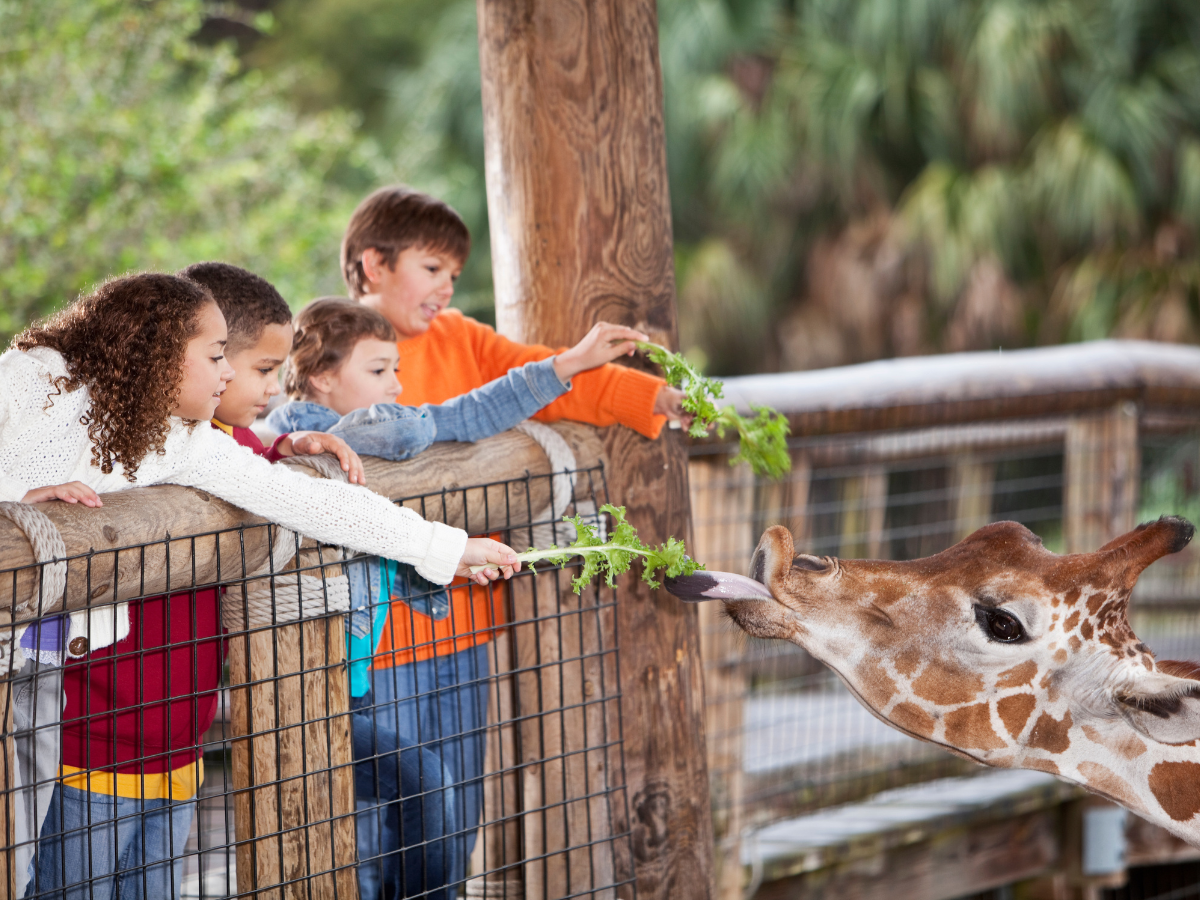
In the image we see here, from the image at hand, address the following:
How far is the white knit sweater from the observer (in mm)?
1612

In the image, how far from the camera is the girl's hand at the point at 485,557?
→ 183cm

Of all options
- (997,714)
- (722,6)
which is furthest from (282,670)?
(722,6)

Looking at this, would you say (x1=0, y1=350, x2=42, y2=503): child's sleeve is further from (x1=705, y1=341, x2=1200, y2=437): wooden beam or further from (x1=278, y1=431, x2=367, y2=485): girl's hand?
(x1=705, y1=341, x2=1200, y2=437): wooden beam

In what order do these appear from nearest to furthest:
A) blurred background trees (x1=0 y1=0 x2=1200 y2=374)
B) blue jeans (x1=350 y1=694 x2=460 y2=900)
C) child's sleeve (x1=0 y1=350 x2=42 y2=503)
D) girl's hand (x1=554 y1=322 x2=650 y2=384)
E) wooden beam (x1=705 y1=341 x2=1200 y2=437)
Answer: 1. child's sleeve (x1=0 y1=350 x2=42 y2=503)
2. blue jeans (x1=350 y1=694 x2=460 y2=900)
3. girl's hand (x1=554 y1=322 x2=650 y2=384)
4. wooden beam (x1=705 y1=341 x2=1200 y2=437)
5. blurred background trees (x1=0 y1=0 x2=1200 y2=374)

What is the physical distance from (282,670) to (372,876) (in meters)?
0.69

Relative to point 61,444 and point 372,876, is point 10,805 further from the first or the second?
point 372,876

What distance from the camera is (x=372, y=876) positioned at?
89.8 inches

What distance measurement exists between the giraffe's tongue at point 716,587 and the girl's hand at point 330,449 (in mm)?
551

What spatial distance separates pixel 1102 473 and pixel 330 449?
9.50ft

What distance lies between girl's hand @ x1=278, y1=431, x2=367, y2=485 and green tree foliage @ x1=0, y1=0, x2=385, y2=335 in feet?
15.4

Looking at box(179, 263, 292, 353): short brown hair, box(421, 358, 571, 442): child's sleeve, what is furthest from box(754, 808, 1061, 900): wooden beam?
box(179, 263, 292, 353): short brown hair

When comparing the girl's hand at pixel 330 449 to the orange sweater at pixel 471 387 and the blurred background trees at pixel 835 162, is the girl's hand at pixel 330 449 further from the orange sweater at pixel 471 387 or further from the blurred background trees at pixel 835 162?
the blurred background trees at pixel 835 162

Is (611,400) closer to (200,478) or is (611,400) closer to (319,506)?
(319,506)

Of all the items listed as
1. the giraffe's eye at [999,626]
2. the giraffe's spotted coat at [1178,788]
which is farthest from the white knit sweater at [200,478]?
the giraffe's spotted coat at [1178,788]
